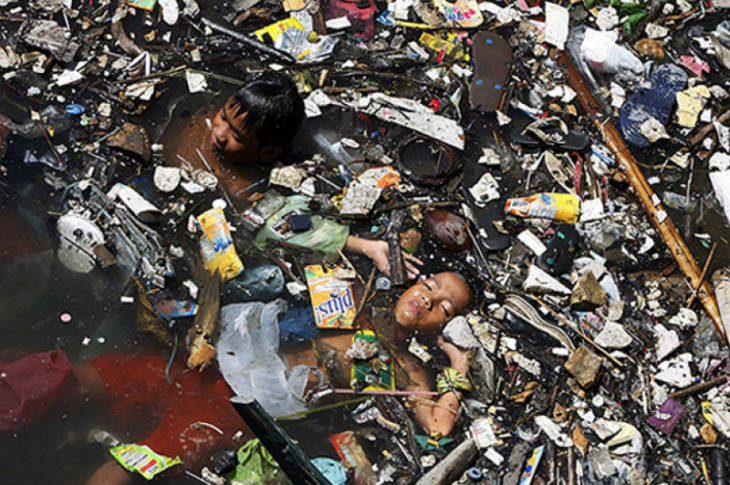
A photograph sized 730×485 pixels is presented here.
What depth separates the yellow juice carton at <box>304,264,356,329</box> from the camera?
16.0ft

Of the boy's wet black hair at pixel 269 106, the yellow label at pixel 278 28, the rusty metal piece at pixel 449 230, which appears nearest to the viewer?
the boy's wet black hair at pixel 269 106

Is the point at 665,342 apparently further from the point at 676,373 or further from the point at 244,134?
the point at 244,134

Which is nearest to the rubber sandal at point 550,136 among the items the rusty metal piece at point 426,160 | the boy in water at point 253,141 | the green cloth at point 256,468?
the rusty metal piece at point 426,160

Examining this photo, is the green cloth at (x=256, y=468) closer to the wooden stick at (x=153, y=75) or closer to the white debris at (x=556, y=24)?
the wooden stick at (x=153, y=75)

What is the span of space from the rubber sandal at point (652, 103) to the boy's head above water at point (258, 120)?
111 inches

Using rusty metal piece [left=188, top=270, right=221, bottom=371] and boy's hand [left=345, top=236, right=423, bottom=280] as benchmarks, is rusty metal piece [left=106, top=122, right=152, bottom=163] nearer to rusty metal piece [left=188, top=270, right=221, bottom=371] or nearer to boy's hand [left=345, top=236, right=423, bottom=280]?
rusty metal piece [left=188, top=270, right=221, bottom=371]

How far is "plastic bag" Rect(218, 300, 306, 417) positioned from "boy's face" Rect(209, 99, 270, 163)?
41.4 inches

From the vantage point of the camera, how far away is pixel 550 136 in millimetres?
5945

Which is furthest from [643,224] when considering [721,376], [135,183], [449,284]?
[135,183]

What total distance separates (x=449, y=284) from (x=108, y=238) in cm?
221

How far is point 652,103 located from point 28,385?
5139mm

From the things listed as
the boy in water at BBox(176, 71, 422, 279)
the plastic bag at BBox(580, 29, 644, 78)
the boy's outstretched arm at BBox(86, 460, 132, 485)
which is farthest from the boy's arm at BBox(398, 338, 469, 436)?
the plastic bag at BBox(580, 29, 644, 78)

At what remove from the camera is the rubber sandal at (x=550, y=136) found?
5.93 metres

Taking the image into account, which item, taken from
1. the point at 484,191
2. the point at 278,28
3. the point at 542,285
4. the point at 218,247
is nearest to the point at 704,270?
the point at 542,285
